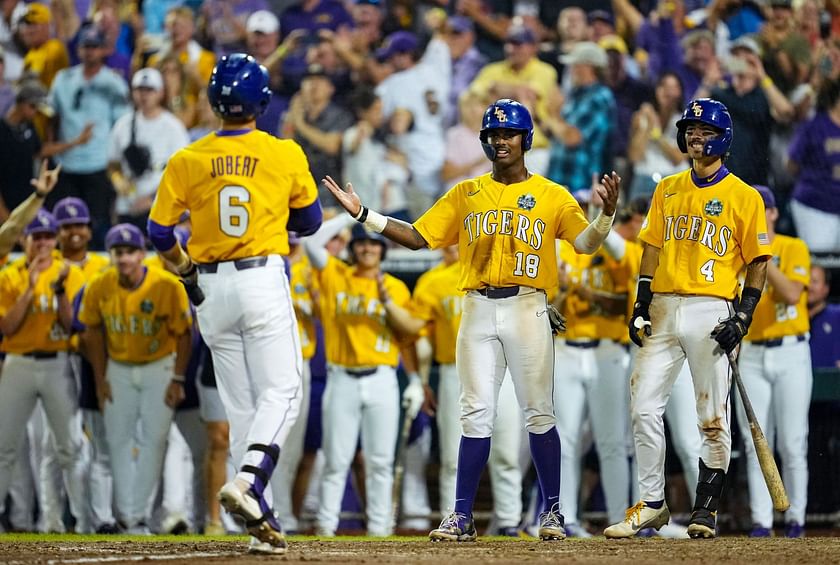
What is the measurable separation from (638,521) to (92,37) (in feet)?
24.8

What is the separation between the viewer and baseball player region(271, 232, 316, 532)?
28.0 ft

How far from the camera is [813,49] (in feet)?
35.8

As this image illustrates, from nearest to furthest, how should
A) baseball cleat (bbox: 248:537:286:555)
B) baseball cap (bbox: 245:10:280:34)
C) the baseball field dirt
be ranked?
1. the baseball field dirt
2. baseball cleat (bbox: 248:537:286:555)
3. baseball cap (bbox: 245:10:280:34)

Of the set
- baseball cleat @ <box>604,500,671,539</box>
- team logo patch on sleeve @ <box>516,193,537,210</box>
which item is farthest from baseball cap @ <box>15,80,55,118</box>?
baseball cleat @ <box>604,500,671,539</box>

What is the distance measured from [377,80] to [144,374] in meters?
4.37

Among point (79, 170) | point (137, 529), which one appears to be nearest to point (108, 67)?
point (79, 170)

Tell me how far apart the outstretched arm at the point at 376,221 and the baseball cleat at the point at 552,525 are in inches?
56.4

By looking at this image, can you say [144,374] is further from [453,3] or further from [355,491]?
[453,3]

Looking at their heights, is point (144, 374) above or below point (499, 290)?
below

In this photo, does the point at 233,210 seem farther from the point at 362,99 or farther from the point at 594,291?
the point at 362,99

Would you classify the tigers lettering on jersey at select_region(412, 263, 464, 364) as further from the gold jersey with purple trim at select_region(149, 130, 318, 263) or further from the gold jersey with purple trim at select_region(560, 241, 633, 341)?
the gold jersey with purple trim at select_region(149, 130, 318, 263)

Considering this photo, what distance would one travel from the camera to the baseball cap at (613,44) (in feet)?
36.4

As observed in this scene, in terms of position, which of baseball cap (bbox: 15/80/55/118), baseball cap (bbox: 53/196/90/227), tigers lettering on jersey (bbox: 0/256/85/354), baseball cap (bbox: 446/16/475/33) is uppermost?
baseball cap (bbox: 446/16/475/33)

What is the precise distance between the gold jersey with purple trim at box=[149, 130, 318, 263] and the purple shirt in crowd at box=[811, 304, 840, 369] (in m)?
5.37
